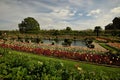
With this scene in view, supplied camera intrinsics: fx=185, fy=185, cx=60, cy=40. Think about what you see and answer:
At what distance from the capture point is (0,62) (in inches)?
284

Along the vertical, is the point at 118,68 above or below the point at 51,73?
below

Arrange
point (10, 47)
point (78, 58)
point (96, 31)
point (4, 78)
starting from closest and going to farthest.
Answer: point (4, 78)
point (78, 58)
point (10, 47)
point (96, 31)

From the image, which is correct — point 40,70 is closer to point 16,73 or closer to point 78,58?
point 16,73

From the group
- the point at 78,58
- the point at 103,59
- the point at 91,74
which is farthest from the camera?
the point at 78,58

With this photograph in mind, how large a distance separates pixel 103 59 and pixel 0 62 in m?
5.80

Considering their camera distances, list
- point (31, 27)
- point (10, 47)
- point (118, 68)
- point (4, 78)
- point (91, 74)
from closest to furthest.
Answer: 1. point (91, 74)
2. point (4, 78)
3. point (118, 68)
4. point (10, 47)
5. point (31, 27)

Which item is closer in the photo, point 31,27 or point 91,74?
point 91,74

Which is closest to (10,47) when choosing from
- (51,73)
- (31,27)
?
(51,73)

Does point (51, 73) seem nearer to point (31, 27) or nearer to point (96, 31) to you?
point (96, 31)

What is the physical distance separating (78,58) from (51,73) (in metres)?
5.89

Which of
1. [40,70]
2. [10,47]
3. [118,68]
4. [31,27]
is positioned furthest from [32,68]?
[31,27]

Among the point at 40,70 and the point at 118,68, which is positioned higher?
the point at 40,70

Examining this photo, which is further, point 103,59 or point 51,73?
point 103,59

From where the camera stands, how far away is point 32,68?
5.92 m
